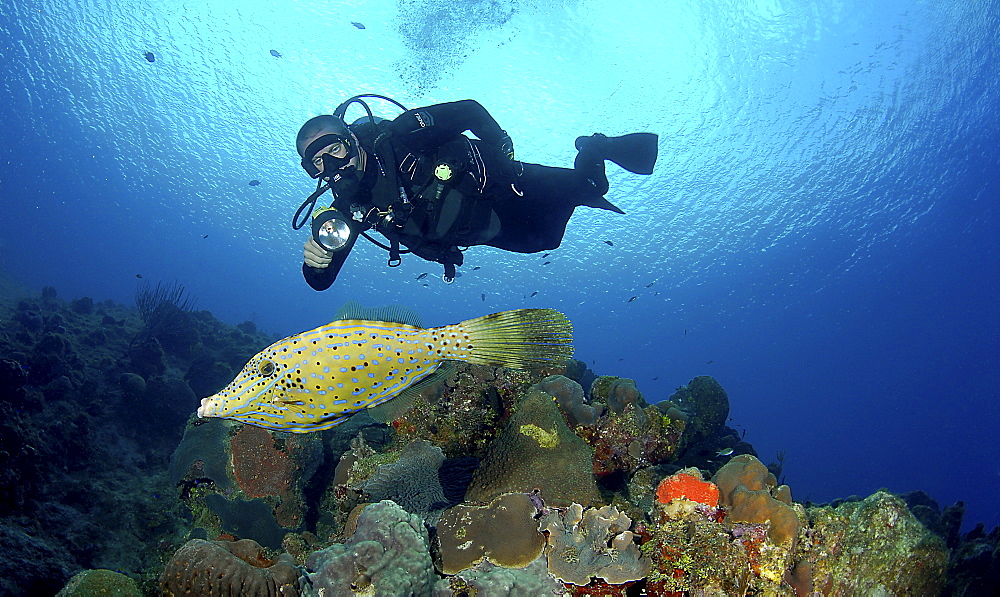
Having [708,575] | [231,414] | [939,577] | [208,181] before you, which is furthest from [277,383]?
[208,181]

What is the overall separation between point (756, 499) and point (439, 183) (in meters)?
4.51

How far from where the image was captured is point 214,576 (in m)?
3.29

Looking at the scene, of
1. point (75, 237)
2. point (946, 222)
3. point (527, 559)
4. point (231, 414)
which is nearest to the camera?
point (231, 414)

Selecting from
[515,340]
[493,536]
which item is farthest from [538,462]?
[515,340]

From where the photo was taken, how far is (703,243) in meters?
48.9

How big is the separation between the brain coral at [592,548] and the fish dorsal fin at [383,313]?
1760mm

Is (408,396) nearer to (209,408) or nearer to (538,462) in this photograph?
(209,408)

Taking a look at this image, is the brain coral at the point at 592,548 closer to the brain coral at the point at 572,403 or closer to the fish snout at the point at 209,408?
the fish snout at the point at 209,408

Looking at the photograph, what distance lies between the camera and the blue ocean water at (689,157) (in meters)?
25.6

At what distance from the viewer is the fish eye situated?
7.20 ft

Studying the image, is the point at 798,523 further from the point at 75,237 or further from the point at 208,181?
the point at 75,237

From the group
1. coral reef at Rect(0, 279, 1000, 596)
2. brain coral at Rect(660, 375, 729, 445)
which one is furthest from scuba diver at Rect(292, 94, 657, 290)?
brain coral at Rect(660, 375, 729, 445)

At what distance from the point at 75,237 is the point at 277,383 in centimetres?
16066

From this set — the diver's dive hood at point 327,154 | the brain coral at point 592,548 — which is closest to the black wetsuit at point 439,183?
the diver's dive hood at point 327,154
